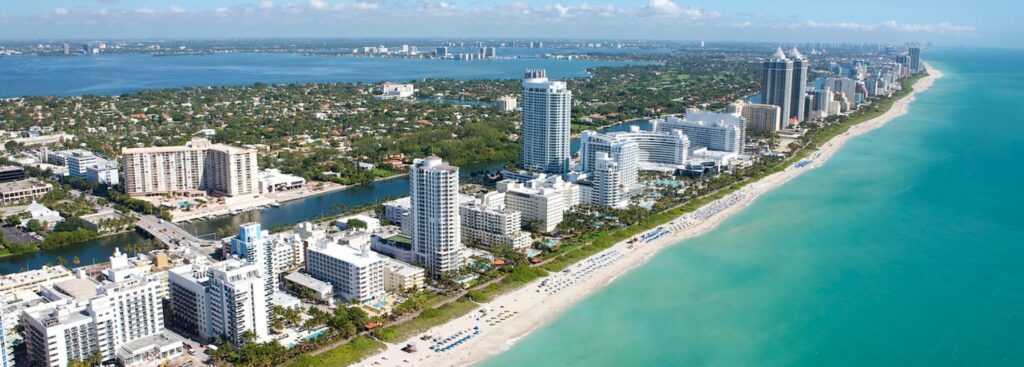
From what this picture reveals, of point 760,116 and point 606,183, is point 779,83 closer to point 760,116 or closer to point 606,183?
point 760,116

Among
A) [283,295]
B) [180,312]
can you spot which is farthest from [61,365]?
[283,295]

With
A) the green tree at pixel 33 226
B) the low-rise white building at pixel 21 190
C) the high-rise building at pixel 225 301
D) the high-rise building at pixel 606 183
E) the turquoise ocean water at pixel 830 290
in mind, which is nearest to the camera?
the high-rise building at pixel 225 301

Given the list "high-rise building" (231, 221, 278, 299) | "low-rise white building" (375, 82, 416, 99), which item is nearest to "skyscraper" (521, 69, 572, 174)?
"high-rise building" (231, 221, 278, 299)

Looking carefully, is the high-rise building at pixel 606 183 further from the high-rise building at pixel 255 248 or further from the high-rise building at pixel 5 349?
the high-rise building at pixel 5 349

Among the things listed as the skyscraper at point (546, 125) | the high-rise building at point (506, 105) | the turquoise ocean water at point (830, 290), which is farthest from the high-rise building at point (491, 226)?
the high-rise building at point (506, 105)

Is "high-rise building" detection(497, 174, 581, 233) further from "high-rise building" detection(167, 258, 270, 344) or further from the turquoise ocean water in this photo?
"high-rise building" detection(167, 258, 270, 344)
